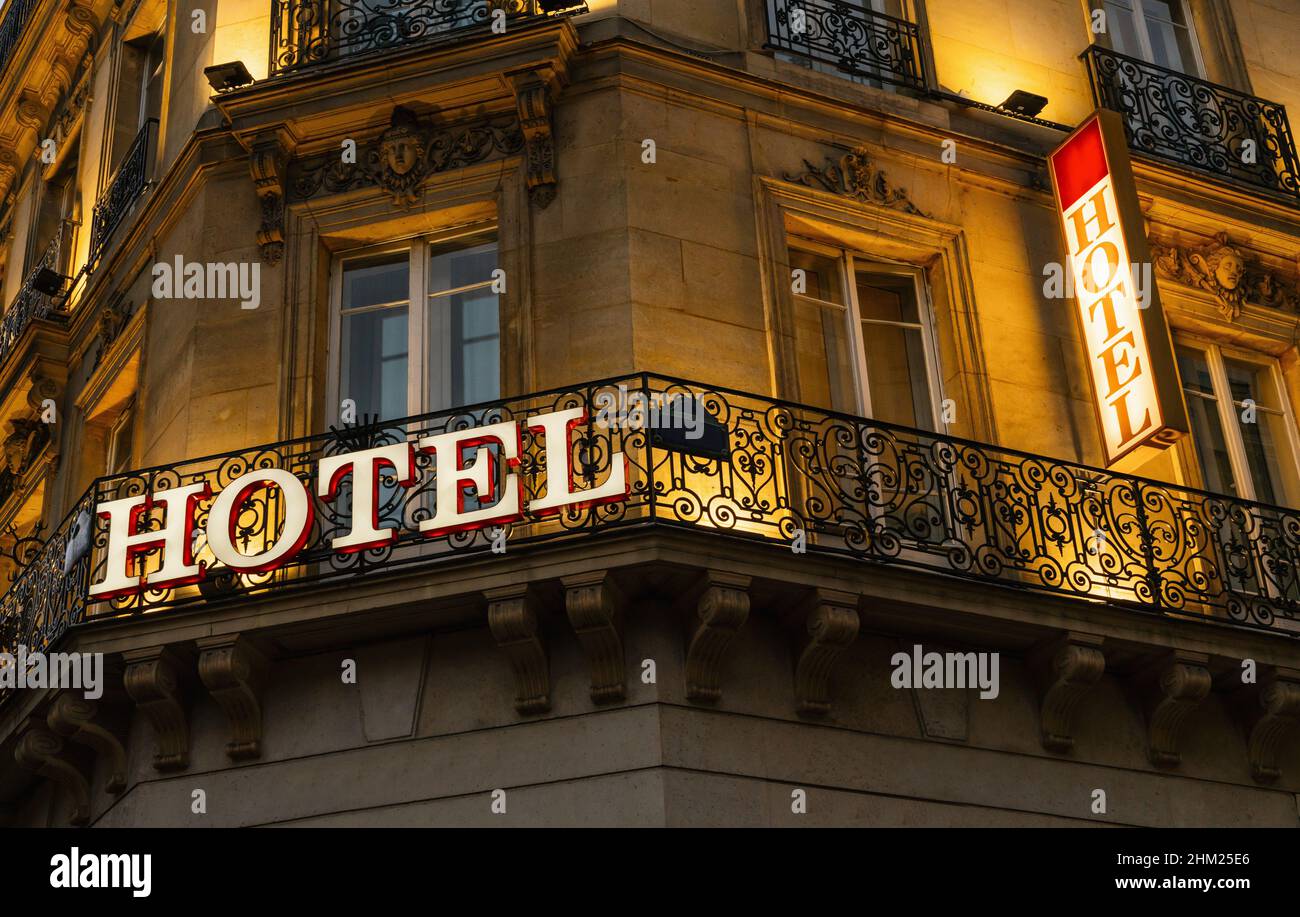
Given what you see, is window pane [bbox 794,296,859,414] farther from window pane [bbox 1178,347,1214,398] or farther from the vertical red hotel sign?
window pane [bbox 1178,347,1214,398]

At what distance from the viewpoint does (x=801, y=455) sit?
1244 cm

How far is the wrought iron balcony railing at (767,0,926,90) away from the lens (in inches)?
581

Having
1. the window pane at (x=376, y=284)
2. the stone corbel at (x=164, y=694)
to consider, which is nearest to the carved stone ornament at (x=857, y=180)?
the window pane at (x=376, y=284)

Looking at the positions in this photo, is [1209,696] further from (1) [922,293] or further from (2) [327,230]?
(2) [327,230]

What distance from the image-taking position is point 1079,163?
14.6m

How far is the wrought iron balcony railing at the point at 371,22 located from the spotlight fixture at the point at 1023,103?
3.87 meters

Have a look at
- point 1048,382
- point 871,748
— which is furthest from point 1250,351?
point 871,748

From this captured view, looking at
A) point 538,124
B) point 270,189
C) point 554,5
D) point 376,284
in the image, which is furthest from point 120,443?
point 554,5

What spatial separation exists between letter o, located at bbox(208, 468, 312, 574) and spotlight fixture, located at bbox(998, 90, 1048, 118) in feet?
23.6

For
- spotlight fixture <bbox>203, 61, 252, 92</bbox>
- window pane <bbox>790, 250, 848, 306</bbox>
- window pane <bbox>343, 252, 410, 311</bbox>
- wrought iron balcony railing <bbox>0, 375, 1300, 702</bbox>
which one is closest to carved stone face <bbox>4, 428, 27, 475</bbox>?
wrought iron balcony railing <bbox>0, 375, 1300, 702</bbox>

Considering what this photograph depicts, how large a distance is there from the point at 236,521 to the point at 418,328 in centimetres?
242

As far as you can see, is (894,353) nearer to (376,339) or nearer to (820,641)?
(820,641)

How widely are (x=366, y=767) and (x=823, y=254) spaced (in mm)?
5597

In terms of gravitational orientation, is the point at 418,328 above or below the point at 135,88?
below
